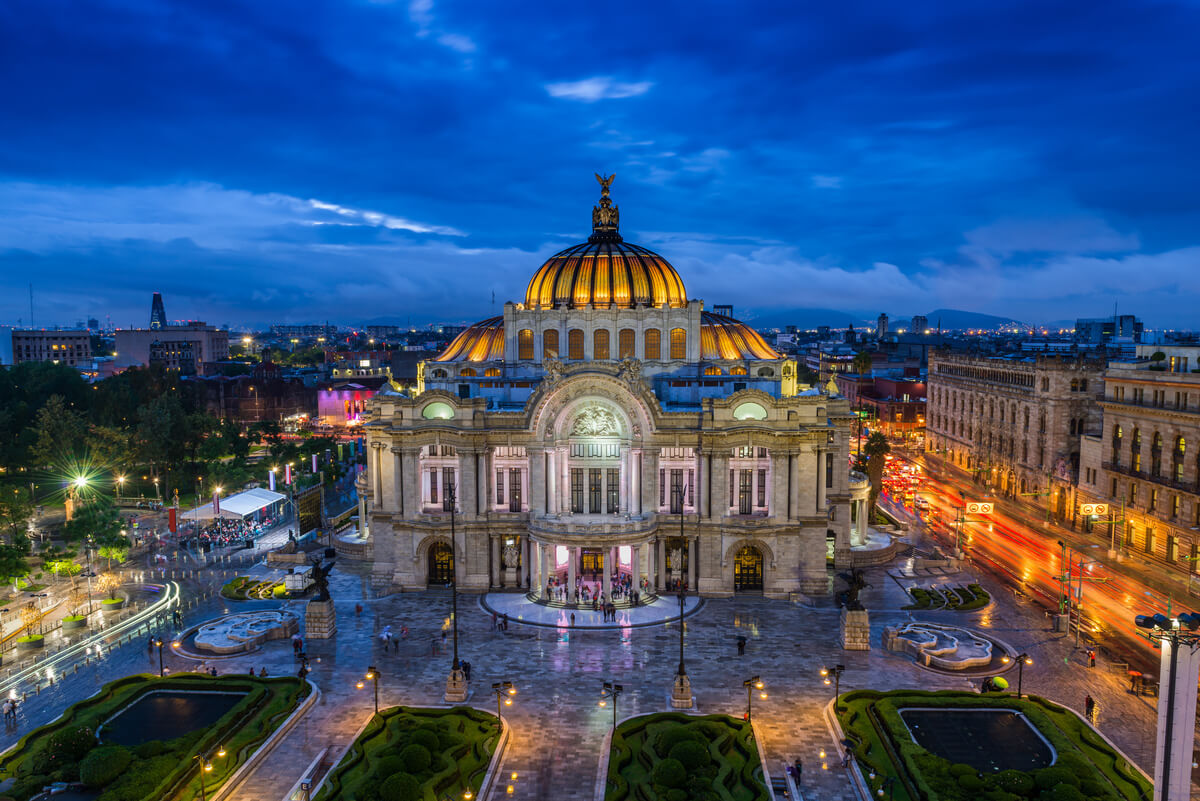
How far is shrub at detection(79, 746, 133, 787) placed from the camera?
112 feet

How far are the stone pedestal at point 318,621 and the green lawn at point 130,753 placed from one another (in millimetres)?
10271

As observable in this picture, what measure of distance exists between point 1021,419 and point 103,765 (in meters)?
98.8

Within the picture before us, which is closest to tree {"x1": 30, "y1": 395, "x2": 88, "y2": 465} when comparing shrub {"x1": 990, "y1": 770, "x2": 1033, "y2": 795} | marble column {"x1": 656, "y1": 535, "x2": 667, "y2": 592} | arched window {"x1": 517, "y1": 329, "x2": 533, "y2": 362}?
arched window {"x1": 517, "y1": 329, "x2": 533, "y2": 362}

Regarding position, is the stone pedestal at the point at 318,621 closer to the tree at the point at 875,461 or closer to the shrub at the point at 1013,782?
the shrub at the point at 1013,782

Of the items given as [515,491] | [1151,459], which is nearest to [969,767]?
[515,491]

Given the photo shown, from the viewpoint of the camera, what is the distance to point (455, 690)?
44406 millimetres

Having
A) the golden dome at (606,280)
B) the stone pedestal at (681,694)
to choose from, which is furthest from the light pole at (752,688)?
the golden dome at (606,280)

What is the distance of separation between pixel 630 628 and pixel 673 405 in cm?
2099

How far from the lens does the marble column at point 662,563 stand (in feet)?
206

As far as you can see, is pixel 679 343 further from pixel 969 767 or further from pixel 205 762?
pixel 205 762

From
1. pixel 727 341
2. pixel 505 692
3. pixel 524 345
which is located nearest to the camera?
pixel 505 692

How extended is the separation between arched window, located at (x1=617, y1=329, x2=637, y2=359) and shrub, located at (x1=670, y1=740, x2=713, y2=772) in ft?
139

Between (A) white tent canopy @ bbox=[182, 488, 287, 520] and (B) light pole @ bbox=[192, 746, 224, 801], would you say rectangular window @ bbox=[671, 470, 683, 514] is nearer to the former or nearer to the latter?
(B) light pole @ bbox=[192, 746, 224, 801]

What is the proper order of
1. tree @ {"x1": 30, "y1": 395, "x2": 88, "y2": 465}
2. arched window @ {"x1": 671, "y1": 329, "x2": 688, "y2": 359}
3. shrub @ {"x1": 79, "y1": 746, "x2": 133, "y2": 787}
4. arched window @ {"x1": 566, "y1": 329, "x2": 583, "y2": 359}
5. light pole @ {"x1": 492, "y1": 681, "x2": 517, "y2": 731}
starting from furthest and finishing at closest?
tree @ {"x1": 30, "y1": 395, "x2": 88, "y2": 465}, arched window @ {"x1": 671, "y1": 329, "x2": 688, "y2": 359}, arched window @ {"x1": 566, "y1": 329, "x2": 583, "y2": 359}, light pole @ {"x1": 492, "y1": 681, "x2": 517, "y2": 731}, shrub @ {"x1": 79, "y1": 746, "x2": 133, "y2": 787}
